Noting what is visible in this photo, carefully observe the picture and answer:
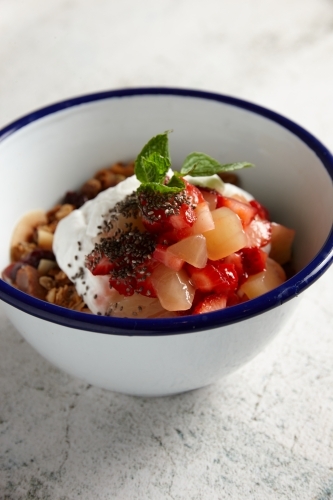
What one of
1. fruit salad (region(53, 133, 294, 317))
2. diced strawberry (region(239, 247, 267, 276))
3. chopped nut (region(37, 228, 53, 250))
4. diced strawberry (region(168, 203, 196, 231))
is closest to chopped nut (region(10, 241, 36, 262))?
chopped nut (region(37, 228, 53, 250))

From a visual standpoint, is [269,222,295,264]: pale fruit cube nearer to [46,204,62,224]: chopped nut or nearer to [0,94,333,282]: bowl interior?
[0,94,333,282]: bowl interior

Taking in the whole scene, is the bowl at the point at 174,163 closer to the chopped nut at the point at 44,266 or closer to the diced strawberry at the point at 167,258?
the chopped nut at the point at 44,266

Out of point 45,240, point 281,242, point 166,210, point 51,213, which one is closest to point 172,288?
point 166,210

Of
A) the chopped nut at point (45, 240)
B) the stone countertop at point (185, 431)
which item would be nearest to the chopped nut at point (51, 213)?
the chopped nut at point (45, 240)

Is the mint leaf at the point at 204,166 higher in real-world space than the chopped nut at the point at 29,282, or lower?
higher

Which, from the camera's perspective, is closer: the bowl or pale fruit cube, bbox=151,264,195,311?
the bowl

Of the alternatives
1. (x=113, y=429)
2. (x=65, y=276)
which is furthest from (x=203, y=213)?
(x=113, y=429)

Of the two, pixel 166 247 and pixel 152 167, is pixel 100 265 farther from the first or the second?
pixel 152 167
